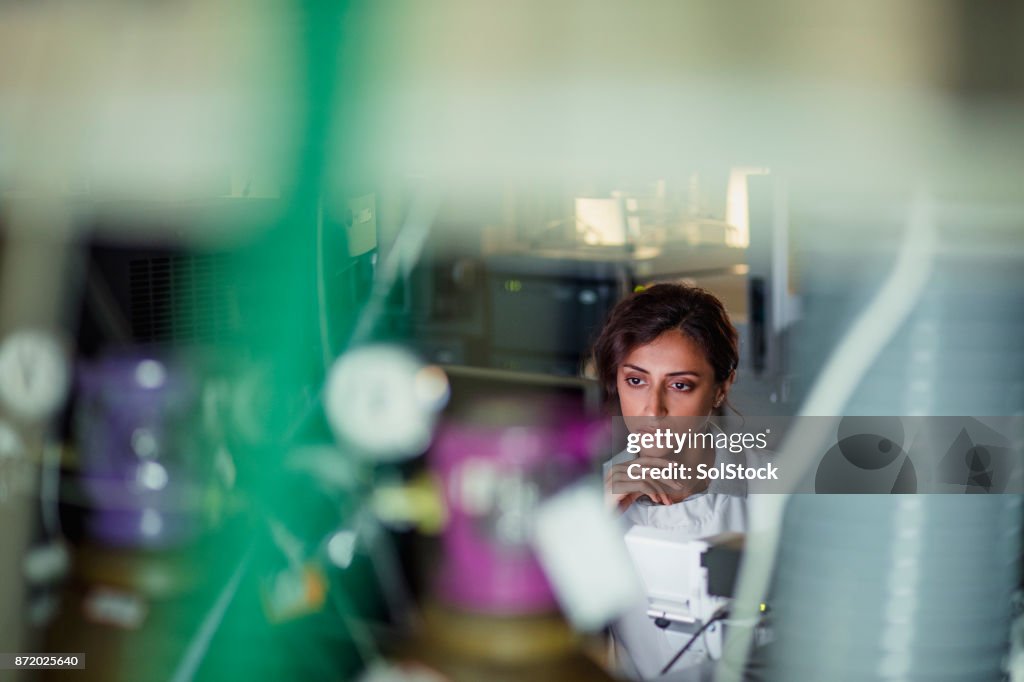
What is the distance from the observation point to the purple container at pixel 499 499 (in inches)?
41.5

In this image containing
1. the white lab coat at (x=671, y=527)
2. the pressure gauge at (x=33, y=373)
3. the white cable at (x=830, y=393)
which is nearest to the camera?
the white cable at (x=830, y=393)

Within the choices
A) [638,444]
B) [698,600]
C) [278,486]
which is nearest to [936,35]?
[638,444]

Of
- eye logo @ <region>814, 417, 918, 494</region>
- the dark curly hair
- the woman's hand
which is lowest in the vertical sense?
the woman's hand

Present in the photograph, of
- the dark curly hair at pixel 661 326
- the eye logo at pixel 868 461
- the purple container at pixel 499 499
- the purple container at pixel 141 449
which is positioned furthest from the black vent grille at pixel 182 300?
the eye logo at pixel 868 461

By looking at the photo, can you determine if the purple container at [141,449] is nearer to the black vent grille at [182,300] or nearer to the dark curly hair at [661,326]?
the black vent grille at [182,300]

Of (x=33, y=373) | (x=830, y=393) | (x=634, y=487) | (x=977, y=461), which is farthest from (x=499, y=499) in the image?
(x=33, y=373)

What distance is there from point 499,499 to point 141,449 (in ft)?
1.44

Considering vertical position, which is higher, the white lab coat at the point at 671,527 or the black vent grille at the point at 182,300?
the black vent grille at the point at 182,300

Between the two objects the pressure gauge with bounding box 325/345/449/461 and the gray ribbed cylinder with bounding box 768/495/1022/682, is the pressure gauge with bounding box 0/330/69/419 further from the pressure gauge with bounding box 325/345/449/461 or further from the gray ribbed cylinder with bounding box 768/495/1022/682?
the gray ribbed cylinder with bounding box 768/495/1022/682

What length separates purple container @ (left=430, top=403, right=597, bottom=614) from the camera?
105cm

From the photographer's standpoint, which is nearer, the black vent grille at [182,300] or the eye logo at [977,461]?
the eye logo at [977,461]

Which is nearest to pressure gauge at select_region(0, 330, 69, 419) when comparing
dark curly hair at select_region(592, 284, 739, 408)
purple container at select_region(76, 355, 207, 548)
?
purple container at select_region(76, 355, 207, 548)

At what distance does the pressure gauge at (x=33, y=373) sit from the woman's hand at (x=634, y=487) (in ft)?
2.24

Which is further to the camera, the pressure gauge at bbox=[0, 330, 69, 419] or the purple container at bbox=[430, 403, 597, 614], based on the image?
the pressure gauge at bbox=[0, 330, 69, 419]
